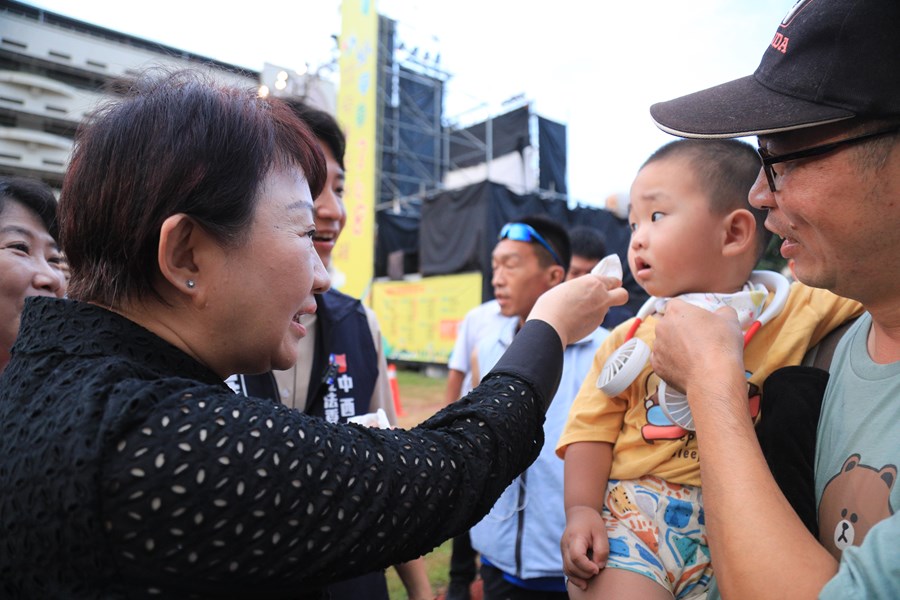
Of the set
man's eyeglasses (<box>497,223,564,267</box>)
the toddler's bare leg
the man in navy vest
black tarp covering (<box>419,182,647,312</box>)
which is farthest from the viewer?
black tarp covering (<box>419,182,647,312</box>)

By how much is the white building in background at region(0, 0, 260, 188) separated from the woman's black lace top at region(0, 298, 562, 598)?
4122cm

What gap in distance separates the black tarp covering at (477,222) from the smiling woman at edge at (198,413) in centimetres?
1219

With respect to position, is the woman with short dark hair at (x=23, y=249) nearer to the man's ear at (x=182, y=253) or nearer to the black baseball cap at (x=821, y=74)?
the man's ear at (x=182, y=253)

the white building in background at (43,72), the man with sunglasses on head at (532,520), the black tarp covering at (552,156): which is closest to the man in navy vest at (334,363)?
the man with sunglasses on head at (532,520)

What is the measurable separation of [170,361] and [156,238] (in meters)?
0.24

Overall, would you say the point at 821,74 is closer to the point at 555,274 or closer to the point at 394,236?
the point at 555,274

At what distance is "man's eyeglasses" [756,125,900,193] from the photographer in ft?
3.54

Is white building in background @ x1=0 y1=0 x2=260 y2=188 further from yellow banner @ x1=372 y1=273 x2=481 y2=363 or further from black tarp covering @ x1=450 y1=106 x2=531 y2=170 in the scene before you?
yellow banner @ x1=372 y1=273 x2=481 y2=363

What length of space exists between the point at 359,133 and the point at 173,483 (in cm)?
1321

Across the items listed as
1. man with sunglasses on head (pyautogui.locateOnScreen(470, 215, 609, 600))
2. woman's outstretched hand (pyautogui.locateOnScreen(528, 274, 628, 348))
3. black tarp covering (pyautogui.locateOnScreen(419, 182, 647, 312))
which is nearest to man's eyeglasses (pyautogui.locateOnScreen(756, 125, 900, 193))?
woman's outstretched hand (pyautogui.locateOnScreen(528, 274, 628, 348))

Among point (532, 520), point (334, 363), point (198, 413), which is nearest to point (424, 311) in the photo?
point (532, 520)

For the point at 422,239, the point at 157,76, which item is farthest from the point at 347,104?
the point at 157,76

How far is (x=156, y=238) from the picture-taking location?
106cm

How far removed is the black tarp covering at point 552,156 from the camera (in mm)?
17578
